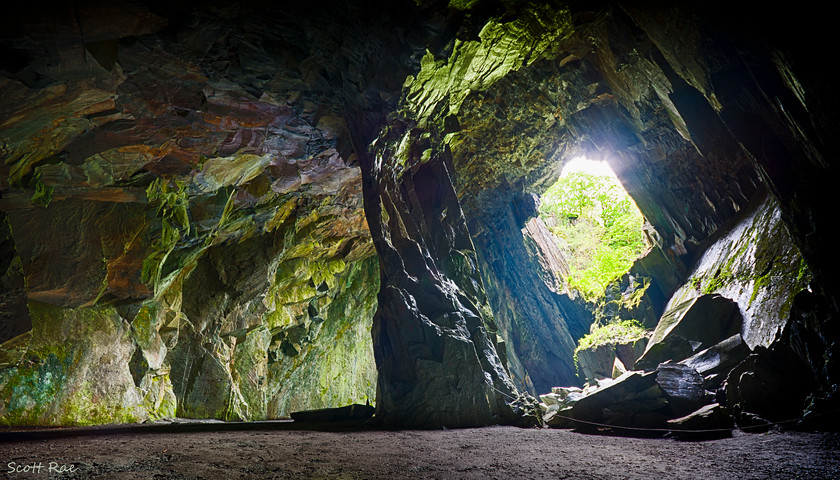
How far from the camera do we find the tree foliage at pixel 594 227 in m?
13.3

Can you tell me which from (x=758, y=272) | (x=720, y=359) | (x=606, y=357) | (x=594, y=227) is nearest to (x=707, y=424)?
(x=720, y=359)

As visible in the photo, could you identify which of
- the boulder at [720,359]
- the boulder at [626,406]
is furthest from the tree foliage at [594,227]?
the boulder at [626,406]

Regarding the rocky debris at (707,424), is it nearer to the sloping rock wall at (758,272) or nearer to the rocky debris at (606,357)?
the sloping rock wall at (758,272)

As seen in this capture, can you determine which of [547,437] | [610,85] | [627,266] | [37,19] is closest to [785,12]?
[547,437]

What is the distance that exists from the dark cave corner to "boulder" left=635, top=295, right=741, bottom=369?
6cm

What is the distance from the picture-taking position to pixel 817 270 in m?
4.78

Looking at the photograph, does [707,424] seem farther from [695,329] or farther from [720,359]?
[695,329]

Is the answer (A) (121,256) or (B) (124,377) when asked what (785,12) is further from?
(B) (124,377)

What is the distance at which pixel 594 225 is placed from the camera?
16.3m

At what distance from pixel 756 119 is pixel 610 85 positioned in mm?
5037

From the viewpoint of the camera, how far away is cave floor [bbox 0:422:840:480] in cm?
269

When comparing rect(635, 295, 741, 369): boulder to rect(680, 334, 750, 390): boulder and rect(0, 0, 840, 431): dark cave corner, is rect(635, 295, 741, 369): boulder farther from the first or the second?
rect(680, 334, 750, 390): boulder

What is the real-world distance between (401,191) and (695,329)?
6627 mm

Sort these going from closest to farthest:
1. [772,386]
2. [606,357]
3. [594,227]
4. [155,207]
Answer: [772,386] → [155,207] → [606,357] → [594,227]
